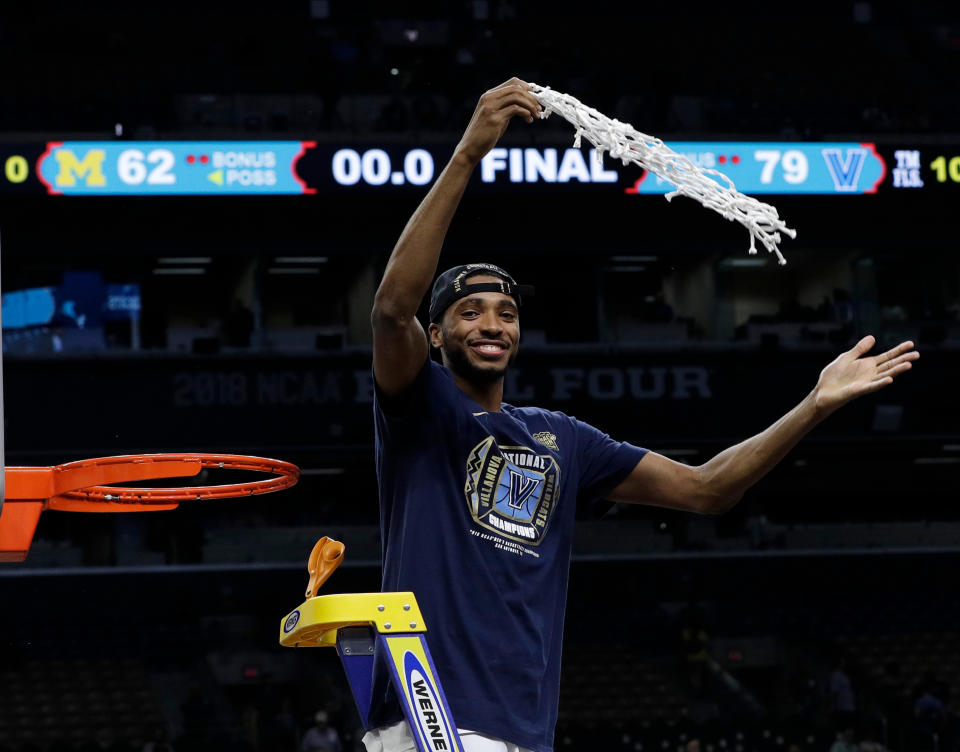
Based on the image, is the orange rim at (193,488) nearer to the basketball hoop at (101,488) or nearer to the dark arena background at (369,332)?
the basketball hoop at (101,488)

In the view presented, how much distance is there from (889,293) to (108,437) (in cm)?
1259

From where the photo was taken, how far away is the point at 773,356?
20750mm

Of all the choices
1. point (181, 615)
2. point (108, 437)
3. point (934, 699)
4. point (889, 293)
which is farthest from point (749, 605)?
point (108, 437)

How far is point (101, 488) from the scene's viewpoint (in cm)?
402

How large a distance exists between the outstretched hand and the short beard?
0.76m

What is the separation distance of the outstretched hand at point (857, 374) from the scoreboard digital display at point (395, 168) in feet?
46.5

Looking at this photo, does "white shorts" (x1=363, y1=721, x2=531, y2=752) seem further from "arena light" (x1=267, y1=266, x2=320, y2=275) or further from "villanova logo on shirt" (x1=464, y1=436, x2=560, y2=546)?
"arena light" (x1=267, y1=266, x2=320, y2=275)

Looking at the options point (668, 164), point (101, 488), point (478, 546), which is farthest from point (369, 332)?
point (478, 546)

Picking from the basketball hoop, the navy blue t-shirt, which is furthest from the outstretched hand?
the basketball hoop

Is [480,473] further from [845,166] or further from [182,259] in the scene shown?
[182,259]

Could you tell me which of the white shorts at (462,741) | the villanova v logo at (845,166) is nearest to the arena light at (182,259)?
the villanova v logo at (845,166)

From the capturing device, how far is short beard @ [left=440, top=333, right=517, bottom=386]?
3379 millimetres

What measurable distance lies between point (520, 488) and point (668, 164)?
3.07ft

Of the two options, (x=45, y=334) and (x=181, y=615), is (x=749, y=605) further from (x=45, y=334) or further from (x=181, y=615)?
(x=45, y=334)
